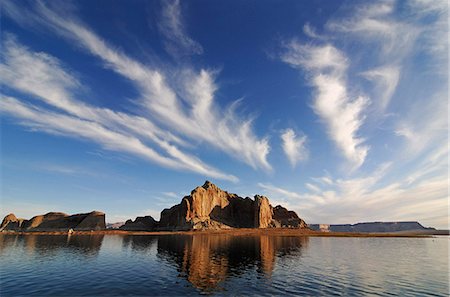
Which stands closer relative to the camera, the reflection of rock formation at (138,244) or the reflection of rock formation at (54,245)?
the reflection of rock formation at (54,245)

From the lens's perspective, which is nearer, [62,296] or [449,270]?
[62,296]

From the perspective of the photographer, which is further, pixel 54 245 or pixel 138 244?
pixel 138 244

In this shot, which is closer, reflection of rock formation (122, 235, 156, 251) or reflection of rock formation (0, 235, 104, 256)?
reflection of rock formation (0, 235, 104, 256)

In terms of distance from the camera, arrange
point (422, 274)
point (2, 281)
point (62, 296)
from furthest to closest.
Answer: point (422, 274), point (2, 281), point (62, 296)

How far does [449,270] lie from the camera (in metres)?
51.8

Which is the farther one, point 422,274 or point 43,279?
point 422,274

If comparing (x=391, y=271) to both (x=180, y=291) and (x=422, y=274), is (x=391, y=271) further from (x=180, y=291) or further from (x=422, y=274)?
(x=180, y=291)

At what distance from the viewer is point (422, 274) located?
4684cm

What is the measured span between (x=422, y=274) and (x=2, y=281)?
65936 millimetres

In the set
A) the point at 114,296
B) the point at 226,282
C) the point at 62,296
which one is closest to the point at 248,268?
the point at 226,282

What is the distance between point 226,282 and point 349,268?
90.9 ft

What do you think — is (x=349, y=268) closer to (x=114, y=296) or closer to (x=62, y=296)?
(x=114, y=296)

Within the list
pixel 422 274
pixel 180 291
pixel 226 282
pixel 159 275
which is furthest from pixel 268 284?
pixel 422 274

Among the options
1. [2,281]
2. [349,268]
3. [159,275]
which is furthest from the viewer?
[349,268]
